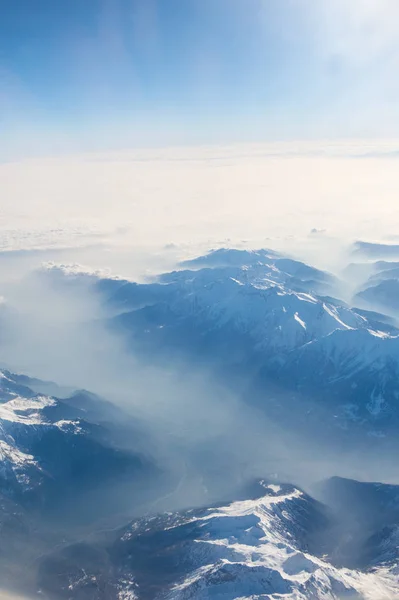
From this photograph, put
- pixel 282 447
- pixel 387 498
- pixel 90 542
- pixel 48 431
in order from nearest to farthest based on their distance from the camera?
pixel 90 542 → pixel 387 498 → pixel 48 431 → pixel 282 447

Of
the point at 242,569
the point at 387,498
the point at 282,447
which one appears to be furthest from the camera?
the point at 282,447

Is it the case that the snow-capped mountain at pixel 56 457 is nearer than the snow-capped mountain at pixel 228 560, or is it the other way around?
the snow-capped mountain at pixel 228 560

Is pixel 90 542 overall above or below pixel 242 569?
below

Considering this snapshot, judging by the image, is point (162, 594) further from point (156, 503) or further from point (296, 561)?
point (156, 503)

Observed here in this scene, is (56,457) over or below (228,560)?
below

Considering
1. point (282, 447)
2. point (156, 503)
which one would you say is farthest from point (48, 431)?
point (282, 447)

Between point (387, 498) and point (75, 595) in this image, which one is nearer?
point (75, 595)

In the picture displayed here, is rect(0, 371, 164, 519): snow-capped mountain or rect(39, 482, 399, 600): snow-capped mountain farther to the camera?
rect(0, 371, 164, 519): snow-capped mountain

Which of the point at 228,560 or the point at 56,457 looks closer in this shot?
the point at 228,560
